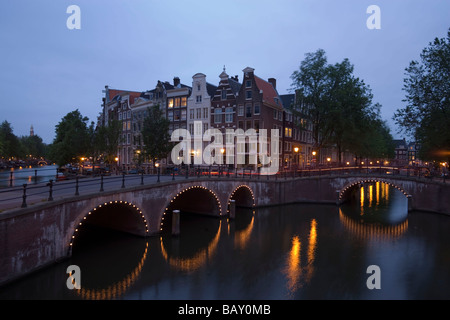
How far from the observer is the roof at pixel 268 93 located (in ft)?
148

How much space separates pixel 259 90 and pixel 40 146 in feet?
477

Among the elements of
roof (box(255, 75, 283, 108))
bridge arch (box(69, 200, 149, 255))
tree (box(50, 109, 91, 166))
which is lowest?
bridge arch (box(69, 200, 149, 255))

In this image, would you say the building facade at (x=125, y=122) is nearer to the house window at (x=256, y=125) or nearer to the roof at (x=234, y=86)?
the roof at (x=234, y=86)

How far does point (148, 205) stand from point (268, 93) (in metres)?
32.6

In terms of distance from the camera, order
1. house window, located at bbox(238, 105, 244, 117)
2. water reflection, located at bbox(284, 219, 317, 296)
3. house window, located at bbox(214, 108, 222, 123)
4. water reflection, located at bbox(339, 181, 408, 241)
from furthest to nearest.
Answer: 1. house window, located at bbox(214, 108, 222, 123)
2. house window, located at bbox(238, 105, 244, 117)
3. water reflection, located at bbox(339, 181, 408, 241)
4. water reflection, located at bbox(284, 219, 317, 296)

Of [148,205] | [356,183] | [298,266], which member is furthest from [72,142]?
[298,266]

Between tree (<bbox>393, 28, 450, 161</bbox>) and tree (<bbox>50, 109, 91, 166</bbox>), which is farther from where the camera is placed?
tree (<bbox>50, 109, 91, 166</bbox>)

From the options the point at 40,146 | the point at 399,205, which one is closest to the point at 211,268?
the point at 399,205

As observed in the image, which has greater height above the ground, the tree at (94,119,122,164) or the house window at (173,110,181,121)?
the house window at (173,110,181,121)

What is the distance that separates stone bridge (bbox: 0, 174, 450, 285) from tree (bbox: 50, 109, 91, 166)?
75.5ft

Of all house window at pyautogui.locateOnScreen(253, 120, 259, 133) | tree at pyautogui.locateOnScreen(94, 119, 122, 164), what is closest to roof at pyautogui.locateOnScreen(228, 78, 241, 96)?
house window at pyautogui.locateOnScreen(253, 120, 259, 133)

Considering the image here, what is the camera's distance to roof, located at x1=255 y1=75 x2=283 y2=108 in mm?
45131

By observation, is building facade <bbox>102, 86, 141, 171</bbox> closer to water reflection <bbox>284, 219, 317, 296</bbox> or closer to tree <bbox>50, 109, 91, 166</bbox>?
tree <bbox>50, 109, 91, 166</bbox>

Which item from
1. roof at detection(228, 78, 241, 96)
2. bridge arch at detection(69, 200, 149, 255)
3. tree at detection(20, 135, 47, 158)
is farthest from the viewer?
tree at detection(20, 135, 47, 158)
